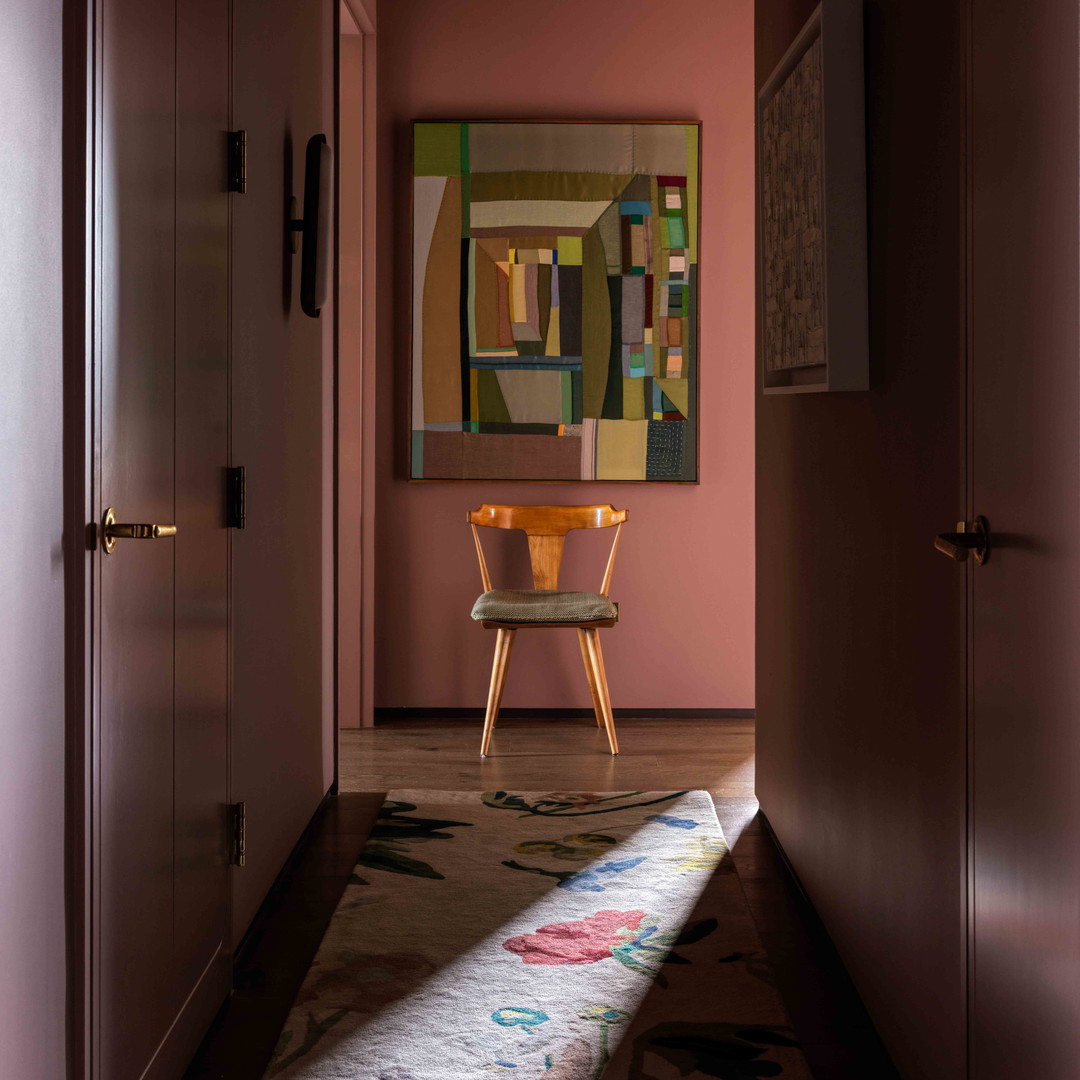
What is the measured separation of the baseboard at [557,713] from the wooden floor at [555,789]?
0.04m

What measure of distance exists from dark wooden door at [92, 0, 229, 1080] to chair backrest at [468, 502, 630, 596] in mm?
2194

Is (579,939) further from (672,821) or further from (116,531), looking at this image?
(116,531)

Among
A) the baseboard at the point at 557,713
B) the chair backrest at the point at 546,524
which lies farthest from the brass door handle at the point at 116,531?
the baseboard at the point at 557,713

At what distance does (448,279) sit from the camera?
429 centimetres

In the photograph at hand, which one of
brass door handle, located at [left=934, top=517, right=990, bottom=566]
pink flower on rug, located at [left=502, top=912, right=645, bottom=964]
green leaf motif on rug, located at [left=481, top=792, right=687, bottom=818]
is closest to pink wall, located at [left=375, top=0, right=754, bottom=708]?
green leaf motif on rug, located at [left=481, top=792, right=687, bottom=818]

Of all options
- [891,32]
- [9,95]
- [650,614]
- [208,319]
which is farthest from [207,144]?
[650,614]

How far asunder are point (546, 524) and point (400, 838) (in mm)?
1580

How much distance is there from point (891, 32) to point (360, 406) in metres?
2.68

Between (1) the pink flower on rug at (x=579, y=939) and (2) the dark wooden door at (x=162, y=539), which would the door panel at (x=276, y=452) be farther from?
(1) the pink flower on rug at (x=579, y=939)

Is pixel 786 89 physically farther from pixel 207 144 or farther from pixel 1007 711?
pixel 1007 711

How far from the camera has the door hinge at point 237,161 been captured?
6.57ft

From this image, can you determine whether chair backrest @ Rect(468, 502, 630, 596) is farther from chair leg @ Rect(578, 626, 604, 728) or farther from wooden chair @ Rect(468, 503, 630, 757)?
chair leg @ Rect(578, 626, 604, 728)

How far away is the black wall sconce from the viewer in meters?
2.64

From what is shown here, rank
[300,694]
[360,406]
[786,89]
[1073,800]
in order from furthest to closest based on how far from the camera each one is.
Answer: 1. [360,406]
2. [300,694]
3. [786,89]
4. [1073,800]
